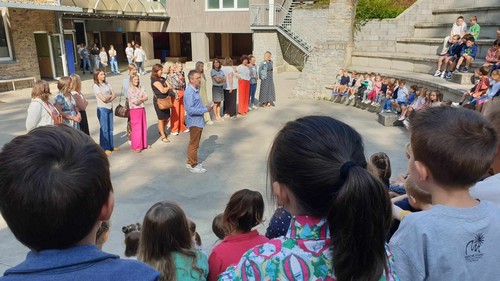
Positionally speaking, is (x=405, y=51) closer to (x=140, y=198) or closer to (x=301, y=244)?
(x=140, y=198)

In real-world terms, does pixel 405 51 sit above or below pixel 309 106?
above

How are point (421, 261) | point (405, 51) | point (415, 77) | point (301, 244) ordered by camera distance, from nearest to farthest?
point (301, 244), point (421, 261), point (415, 77), point (405, 51)

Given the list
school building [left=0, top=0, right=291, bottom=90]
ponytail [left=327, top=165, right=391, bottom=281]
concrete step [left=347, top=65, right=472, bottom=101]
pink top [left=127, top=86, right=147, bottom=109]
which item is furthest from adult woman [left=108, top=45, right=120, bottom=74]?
ponytail [left=327, top=165, right=391, bottom=281]

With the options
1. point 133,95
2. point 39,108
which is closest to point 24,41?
point 133,95

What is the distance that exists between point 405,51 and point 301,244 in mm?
15787

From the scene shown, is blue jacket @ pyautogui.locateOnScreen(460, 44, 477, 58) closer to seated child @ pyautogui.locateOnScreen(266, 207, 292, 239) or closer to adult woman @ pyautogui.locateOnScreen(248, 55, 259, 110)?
adult woman @ pyautogui.locateOnScreen(248, 55, 259, 110)

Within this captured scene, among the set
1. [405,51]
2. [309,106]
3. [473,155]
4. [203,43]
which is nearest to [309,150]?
[473,155]

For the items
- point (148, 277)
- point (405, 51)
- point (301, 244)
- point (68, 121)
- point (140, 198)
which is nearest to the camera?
point (148, 277)

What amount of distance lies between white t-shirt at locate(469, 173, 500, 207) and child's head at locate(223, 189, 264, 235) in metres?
1.34

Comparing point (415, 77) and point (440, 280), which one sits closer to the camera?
point (440, 280)

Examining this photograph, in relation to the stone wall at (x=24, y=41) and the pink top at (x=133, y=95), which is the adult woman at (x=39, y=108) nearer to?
the pink top at (x=133, y=95)

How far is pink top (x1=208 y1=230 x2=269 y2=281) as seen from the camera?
7.71 feet

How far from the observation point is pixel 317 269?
1183mm

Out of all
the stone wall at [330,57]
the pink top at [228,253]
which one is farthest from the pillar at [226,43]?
the pink top at [228,253]
